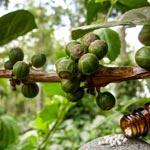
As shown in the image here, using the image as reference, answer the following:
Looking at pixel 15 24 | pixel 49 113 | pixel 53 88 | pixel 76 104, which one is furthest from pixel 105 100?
pixel 76 104

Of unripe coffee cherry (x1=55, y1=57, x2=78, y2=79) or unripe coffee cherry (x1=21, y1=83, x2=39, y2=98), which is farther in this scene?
unripe coffee cherry (x1=21, y1=83, x2=39, y2=98)

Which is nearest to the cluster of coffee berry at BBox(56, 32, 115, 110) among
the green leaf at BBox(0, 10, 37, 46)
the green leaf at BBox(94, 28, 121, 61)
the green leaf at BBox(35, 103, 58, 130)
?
the green leaf at BBox(0, 10, 37, 46)

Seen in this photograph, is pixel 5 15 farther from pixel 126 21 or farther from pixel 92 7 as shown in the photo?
pixel 92 7

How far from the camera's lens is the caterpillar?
628 millimetres

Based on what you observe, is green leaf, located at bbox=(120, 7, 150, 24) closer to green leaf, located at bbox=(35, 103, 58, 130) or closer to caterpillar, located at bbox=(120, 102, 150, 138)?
caterpillar, located at bbox=(120, 102, 150, 138)

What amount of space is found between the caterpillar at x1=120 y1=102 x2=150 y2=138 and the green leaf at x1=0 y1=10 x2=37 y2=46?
0.32 m

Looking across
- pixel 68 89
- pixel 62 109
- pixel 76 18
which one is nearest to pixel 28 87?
pixel 68 89

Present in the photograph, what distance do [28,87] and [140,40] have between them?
24 centimetres

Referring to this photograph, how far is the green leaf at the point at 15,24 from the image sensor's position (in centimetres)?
81

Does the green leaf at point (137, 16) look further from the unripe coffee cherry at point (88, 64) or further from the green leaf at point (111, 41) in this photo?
the green leaf at point (111, 41)

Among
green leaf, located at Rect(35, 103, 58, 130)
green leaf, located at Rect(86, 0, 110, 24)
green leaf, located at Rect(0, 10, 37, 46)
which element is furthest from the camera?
green leaf, located at Rect(35, 103, 58, 130)

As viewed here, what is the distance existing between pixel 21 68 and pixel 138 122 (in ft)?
0.66

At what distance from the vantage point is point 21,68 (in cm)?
64

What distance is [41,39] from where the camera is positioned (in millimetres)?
12070
